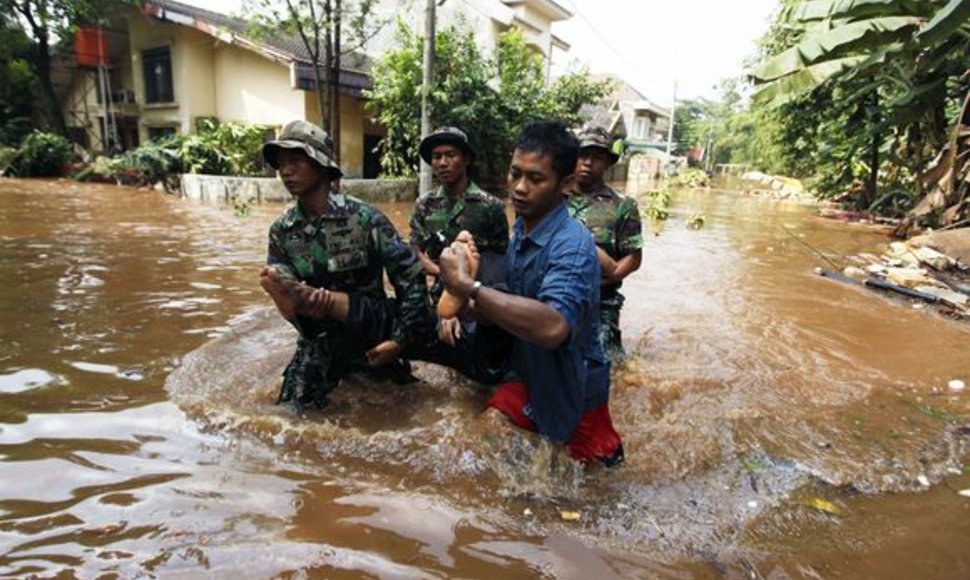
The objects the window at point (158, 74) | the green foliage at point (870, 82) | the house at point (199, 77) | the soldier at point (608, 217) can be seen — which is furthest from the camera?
the window at point (158, 74)

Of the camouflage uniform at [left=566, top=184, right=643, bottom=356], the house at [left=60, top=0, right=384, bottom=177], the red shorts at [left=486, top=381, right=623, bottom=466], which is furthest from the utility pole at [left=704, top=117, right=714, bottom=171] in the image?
the red shorts at [left=486, top=381, right=623, bottom=466]

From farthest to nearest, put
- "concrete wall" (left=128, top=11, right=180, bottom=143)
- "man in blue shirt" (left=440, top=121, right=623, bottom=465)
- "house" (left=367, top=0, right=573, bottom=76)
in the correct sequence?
"house" (left=367, top=0, right=573, bottom=76), "concrete wall" (left=128, top=11, right=180, bottom=143), "man in blue shirt" (left=440, top=121, right=623, bottom=465)

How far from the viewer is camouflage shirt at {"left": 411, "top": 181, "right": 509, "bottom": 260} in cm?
423

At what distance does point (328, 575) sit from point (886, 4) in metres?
10.8

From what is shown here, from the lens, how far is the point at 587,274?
2.44m

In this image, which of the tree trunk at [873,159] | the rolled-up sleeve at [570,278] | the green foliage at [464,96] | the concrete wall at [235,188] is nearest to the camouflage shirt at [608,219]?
the rolled-up sleeve at [570,278]

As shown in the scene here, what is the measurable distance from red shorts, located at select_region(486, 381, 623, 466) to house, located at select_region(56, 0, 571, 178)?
15.8m

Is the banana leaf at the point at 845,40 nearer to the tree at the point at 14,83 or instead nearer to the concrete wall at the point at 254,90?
the concrete wall at the point at 254,90

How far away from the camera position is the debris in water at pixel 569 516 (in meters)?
2.69

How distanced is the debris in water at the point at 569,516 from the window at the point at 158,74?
2209 cm

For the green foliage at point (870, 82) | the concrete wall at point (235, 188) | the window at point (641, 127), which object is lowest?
the concrete wall at point (235, 188)

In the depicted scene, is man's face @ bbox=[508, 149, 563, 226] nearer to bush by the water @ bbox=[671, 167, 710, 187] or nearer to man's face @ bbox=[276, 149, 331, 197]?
man's face @ bbox=[276, 149, 331, 197]

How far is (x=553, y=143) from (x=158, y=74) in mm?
22906

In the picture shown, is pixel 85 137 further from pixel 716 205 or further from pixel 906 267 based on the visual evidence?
pixel 906 267
